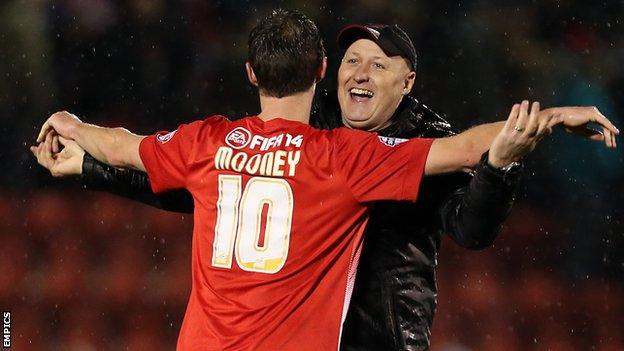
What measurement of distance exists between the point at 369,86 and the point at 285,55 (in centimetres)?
53

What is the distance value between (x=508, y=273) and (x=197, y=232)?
3586 millimetres

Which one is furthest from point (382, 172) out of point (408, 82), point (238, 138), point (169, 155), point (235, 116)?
point (235, 116)

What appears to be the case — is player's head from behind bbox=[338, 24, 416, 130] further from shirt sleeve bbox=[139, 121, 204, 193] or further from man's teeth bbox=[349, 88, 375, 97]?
shirt sleeve bbox=[139, 121, 204, 193]

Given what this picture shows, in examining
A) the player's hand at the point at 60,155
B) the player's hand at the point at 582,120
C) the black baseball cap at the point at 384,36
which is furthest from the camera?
the black baseball cap at the point at 384,36

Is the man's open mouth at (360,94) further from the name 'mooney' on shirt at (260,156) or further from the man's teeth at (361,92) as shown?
the name 'mooney' on shirt at (260,156)

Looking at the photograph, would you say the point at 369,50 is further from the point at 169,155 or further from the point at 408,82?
the point at 169,155

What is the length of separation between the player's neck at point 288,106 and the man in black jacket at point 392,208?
0.99ft

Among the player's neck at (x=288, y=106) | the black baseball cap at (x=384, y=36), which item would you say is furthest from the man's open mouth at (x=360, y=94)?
the player's neck at (x=288, y=106)

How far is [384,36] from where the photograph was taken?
253 cm

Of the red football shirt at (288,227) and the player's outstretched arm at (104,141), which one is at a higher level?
the player's outstretched arm at (104,141)

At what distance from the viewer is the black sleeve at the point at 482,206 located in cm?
192

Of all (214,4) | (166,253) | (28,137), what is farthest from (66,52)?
(166,253)

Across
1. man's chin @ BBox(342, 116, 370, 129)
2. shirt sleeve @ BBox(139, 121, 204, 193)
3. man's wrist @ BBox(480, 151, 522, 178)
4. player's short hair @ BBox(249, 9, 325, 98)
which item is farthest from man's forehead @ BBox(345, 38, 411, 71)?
man's wrist @ BBox(480, 151, 522, 178)

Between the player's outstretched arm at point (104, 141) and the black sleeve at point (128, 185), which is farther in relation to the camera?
the black sleeve at point (128, 185)
